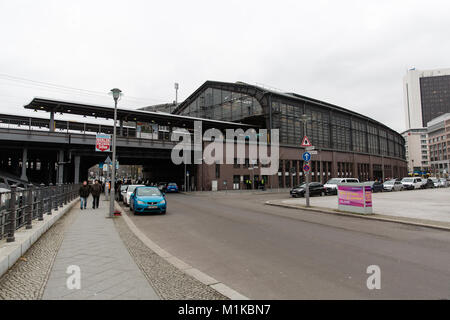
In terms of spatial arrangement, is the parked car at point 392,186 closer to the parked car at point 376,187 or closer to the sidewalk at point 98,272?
the parked car at point 376,187

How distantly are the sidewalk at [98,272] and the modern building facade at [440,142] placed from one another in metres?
118

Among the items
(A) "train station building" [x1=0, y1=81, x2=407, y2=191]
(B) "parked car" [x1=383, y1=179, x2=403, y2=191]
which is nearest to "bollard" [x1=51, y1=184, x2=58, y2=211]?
(A) "train station building" [x1=0, y1=81, x2=407, y2=191]

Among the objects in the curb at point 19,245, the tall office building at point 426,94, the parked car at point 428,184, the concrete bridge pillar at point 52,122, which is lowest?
the parked car at point 428,184

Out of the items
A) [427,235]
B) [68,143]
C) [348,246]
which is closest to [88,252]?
[348,246]

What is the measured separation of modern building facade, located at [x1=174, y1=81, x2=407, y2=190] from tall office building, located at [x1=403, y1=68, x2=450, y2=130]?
380 feet

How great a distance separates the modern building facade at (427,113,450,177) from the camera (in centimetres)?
9719

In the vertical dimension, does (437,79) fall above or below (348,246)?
above

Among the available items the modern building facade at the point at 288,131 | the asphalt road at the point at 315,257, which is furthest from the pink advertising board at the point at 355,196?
the modern building facade at the point at 288,131

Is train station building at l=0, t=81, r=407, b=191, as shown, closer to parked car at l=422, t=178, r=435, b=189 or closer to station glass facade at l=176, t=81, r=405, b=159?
station glass facade at l=176, t=81, r=405, b=159

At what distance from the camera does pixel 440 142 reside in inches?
4028

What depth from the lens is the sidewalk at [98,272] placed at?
3.74 metres
